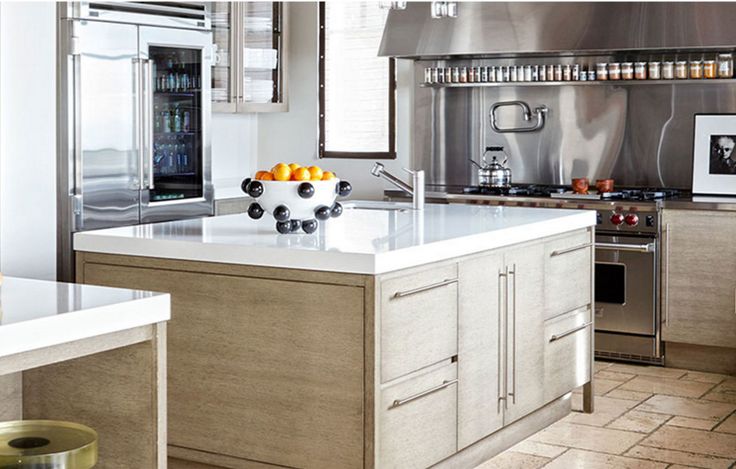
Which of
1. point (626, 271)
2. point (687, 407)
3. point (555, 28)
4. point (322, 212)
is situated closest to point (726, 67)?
point (555, 28)

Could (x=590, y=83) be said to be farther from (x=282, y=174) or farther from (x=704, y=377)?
(x=282, y=174)

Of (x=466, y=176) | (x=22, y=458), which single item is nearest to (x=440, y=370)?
(x=22, y=458)

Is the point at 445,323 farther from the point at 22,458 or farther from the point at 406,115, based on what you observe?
the point at 406,115

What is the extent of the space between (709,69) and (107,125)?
338cm

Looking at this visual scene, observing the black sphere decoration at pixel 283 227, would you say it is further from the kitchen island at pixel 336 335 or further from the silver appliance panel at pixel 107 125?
the silver appliance panel at pixel 107 125

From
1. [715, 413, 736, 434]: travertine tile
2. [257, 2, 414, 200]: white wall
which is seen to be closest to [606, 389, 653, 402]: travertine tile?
[715, 413, 736, 434]: travertine tile

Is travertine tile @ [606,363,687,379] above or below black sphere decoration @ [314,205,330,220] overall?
below

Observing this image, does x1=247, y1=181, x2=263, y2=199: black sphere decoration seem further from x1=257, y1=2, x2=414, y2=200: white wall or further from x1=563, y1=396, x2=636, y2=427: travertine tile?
x1=257, y1=2, x2=414, y2=200: white wall

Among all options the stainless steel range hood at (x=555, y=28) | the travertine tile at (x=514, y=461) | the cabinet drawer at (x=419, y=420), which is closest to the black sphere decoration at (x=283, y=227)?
the cabinet drawer at (x=419, y=420)

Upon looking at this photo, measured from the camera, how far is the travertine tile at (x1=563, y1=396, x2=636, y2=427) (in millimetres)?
4996

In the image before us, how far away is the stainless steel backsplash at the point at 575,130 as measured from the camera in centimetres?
659

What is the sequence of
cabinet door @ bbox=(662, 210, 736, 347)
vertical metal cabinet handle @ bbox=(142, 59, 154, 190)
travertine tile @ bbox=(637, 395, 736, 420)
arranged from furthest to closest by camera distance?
vertical metal cabinet handle @ bbox=(142, 59, 154, 190)
cabinet door @ bbox=(662, 210, 736, 347)
travertine tile @ bbox=(637, 395, 736, 420)

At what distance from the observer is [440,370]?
3.85m

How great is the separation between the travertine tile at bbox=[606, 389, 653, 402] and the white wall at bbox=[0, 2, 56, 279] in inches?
117
